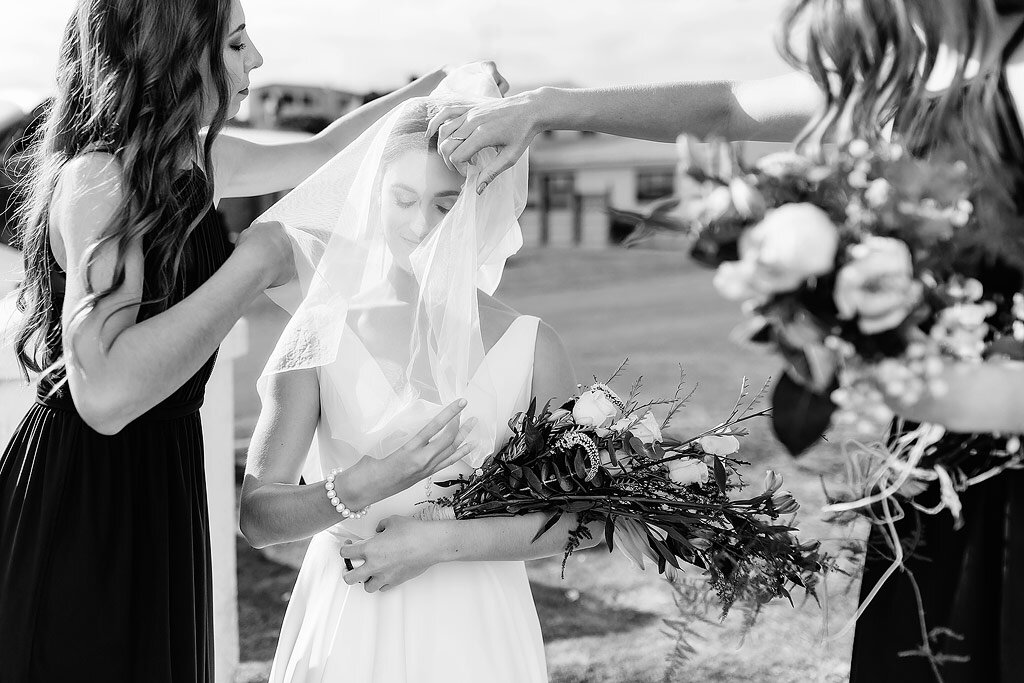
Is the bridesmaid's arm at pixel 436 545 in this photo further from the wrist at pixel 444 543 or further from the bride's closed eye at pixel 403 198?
the bride's closed eye at pixel 403 198

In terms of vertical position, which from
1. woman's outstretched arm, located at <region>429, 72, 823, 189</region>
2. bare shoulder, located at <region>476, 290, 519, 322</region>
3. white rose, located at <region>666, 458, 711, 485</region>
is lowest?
white rose, located at <region>666, 458, 711, 485</region>

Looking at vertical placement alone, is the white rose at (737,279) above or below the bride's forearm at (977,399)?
above

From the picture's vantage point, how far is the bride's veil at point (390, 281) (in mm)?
2033

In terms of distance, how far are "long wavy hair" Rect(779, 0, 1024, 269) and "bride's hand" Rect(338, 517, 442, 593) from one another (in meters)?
1.11

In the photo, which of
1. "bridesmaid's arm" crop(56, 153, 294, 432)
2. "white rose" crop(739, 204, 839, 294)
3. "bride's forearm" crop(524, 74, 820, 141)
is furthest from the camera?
"bride's forearm" crop(524, 74, 820, 141)

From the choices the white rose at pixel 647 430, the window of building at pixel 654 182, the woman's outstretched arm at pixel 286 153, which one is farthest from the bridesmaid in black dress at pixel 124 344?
the window of building at pixel 654 182

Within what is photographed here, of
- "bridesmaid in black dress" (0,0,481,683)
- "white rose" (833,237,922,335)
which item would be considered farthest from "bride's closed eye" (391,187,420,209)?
"white rose" (833,237,922,335)

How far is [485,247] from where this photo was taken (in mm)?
2219

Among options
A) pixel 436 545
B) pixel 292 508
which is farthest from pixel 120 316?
pixel 436 545

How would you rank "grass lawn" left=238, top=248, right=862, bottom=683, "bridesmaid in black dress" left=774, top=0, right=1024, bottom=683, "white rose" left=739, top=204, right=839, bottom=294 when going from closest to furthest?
"white rose" left=739, top=204, right=839, bottom=294, "bridesmaid in black dress" left=774, top=0, right=1024, bottom=683, "grass lawn" left=238, top=248, right=862, bottom=683

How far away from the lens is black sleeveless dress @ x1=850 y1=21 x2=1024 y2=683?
1539 millimetres

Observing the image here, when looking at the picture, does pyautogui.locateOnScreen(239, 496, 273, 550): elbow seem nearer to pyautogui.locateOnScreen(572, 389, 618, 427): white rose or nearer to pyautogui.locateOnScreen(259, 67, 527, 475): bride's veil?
pyautogui.locateOnScreen(259, 67, 527, 475): bride's veil

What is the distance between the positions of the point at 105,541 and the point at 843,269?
1691mm

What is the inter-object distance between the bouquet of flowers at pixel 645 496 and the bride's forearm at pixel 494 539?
0.03m
